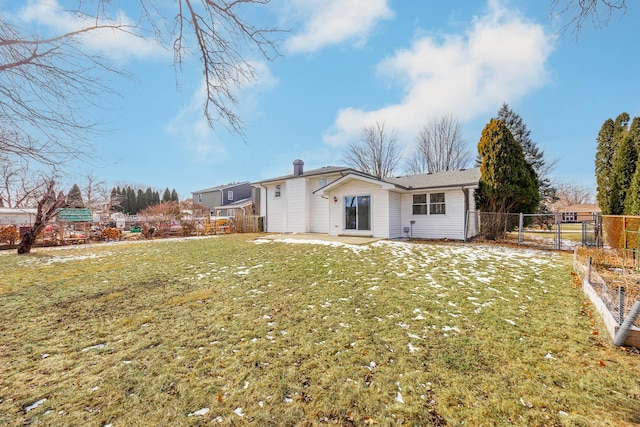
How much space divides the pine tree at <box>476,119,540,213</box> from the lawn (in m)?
7.58

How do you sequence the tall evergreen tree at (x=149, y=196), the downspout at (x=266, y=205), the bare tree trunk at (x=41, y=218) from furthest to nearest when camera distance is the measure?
the tall evergreen tree at (x=149, y=196)
the downspout at (x=266, y=205)
the bare tree trunk at (x=41, y=218)

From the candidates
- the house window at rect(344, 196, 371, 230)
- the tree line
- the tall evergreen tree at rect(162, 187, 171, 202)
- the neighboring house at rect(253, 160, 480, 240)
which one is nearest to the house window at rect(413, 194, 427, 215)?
the neighboring house at rect(253, 160, 480, 240)

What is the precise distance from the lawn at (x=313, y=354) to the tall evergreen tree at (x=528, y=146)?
2350cm

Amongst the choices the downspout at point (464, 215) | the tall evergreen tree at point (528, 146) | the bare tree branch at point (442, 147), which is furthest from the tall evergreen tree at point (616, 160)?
the bare tree branch at point (442, 147)

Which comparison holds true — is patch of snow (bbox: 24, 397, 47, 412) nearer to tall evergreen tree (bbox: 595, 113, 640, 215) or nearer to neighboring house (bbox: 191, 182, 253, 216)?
tall evergreen tree (bbox: 595, 113, 640, 215)

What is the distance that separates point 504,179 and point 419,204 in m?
4.00

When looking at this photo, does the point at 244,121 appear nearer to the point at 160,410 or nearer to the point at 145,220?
the point at 160,410

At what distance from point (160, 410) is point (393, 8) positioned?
7.50 m

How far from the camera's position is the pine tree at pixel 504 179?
12.6 metres

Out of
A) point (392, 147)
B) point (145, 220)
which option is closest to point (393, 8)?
A: point (145, 220)

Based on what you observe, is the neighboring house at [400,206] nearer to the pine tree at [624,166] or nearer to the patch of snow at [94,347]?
the pine tree at [624,166]

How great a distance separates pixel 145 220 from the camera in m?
19.4

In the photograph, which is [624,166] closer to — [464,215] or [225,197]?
[464,215]

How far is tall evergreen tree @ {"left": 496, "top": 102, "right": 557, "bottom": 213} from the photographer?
945 inches
